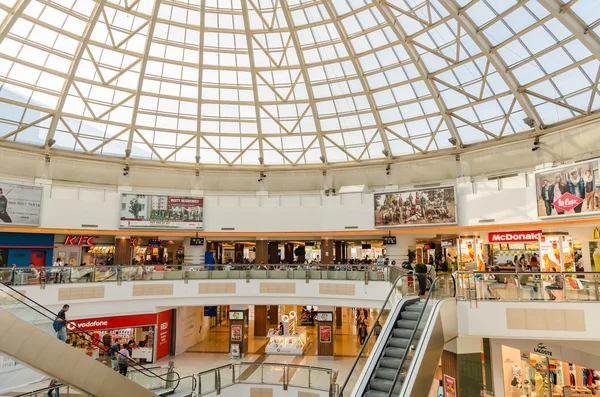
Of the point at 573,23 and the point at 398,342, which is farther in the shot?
the point at 573,23

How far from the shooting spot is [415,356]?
9445mm

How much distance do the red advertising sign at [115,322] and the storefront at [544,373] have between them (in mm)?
20231

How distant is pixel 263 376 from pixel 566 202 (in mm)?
16798

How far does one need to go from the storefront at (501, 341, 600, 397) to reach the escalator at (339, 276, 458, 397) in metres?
6.62

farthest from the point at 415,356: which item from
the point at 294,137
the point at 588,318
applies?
the point at 294,137

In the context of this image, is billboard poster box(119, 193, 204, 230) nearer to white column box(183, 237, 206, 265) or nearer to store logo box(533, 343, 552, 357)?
white column box(183, 237, 206, 265)

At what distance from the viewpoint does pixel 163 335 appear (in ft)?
89.9

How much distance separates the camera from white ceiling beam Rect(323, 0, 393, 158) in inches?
944

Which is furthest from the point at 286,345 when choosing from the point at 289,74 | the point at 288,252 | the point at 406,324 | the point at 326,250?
the point at 289,74

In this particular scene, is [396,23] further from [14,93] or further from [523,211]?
[14,93]

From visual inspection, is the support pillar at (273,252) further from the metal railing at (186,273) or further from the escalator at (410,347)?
the escalator at (410,347)

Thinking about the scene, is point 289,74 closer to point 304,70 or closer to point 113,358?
point 304,70

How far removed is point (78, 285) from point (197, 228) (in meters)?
10.7

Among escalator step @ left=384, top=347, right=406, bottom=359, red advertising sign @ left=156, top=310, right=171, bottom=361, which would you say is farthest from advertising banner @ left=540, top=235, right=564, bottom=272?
red advertising sign @ left=156, top=310, right=171, bottom=361
